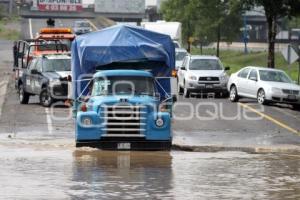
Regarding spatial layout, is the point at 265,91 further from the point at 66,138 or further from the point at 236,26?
the point at 236,26

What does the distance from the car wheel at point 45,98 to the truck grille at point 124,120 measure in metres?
12.6

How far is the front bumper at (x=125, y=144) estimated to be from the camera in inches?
776

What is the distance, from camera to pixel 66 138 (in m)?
23.0

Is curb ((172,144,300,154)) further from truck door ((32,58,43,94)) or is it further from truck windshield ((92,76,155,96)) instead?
truck door ((32,58,43,94))

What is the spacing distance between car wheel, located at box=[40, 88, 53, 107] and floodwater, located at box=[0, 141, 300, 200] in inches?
433

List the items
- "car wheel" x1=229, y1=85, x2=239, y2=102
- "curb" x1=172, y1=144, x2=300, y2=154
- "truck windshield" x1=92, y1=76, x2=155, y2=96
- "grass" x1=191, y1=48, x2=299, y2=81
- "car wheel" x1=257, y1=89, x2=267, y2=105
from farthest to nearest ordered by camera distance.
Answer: "grass" x1=191, y1=48, x2=299, y2=81
"car wheel" x1=229, y1=85, x2=239, y2=102
"car wheel" x1=257, y1=89, x2=267, y2=105
"curb" x1=172, y1=144, x2=300, y2=154
"truck windshield" x1=92, y1=76, x2=155, y2=96

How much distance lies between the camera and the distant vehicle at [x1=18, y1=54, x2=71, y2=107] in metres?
31.9

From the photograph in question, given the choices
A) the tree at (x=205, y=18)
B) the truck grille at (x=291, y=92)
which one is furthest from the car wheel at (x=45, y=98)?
the tree at (x=205, y=18)

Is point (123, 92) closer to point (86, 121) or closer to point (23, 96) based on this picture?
point (86, 121)

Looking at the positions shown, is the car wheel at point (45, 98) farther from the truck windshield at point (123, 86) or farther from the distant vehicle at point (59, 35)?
the truck windshield at point (123, 86)

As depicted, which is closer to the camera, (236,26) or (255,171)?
(255,171)

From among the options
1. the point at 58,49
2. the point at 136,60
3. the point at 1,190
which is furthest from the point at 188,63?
the point at 1,190

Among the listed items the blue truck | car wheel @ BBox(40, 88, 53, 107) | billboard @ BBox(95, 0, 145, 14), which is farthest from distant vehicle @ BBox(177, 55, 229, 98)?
billboard @ BBox(95, 0, 145, 14)

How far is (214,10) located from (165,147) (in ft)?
130
